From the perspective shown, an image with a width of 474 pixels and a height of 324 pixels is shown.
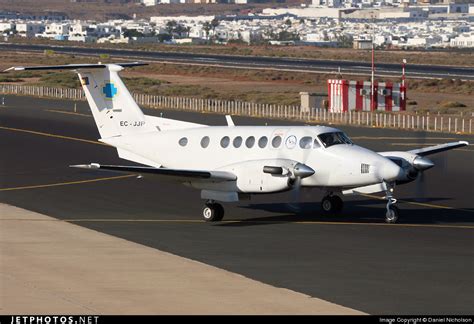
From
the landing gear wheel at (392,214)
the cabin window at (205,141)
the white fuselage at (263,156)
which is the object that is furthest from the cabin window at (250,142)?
the landing gear wheel at (392,214)

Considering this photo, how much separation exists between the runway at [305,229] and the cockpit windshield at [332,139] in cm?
194

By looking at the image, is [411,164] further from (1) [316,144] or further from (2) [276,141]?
(2) [276,141]

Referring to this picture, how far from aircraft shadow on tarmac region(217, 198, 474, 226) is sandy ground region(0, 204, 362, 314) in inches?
273

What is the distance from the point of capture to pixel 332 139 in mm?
35844

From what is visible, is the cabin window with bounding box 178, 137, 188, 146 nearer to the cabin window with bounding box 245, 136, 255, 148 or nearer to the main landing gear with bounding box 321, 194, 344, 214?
the cabin window with bounding box 245, 136, 255, 148

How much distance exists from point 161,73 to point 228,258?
122 meters

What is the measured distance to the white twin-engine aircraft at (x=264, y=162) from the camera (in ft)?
114

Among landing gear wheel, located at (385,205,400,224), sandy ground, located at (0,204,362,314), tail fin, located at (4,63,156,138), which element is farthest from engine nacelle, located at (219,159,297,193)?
tail fin, located at (4,63,156,138)

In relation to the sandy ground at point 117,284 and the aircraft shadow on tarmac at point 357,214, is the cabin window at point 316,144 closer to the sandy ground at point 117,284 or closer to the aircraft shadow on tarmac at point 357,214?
the aircraft shadow on tarmac at point 357,214

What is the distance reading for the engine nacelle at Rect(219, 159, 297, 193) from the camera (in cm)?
3469

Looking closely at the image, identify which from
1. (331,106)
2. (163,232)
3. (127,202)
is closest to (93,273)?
(163,232)

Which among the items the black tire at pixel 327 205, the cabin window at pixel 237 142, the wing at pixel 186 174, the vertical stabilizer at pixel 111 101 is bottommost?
the black tire at pixel 327 205

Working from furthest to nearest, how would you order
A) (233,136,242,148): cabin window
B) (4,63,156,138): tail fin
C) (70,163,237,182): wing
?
1. (4,63,156,138): tail fin
2. (233,136,242,148): cabin window
3. (70,163,237,182): wing

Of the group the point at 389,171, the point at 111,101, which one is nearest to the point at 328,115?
the point at 111,101
